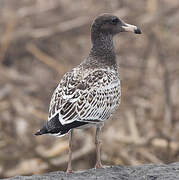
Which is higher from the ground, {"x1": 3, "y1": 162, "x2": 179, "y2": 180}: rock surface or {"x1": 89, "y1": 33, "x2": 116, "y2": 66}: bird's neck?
{"x1": 89, "y1": 33, "x2": 116, "y2": 66}: bird's neck

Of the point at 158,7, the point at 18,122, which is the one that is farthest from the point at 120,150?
the point at 158,7

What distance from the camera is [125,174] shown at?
7141mm

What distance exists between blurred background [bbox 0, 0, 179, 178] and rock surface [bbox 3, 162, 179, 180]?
11.7 feet

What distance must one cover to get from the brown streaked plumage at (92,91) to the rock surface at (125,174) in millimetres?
210

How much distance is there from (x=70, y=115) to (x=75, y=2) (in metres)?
9.29

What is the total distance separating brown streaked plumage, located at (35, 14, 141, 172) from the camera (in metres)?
7.05

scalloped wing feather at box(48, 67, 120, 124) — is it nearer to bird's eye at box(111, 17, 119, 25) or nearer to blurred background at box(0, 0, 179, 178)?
bird's eye at box(111, 17, 119, 25)

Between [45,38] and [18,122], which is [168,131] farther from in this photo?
[45,38]

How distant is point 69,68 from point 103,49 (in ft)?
18.6

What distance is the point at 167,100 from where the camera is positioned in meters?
12.2

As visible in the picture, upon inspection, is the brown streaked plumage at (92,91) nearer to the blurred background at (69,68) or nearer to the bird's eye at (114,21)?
the bird's eye at (114,21)

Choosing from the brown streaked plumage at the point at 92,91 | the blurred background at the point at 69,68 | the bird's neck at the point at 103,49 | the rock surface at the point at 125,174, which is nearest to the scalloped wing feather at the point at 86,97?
the brown streaked plumage at the point at 92,91

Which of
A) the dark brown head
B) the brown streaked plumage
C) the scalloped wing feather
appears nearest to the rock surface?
the brown streaked plumage

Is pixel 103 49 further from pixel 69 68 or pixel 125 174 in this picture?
Result: pixel 69 68
